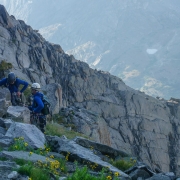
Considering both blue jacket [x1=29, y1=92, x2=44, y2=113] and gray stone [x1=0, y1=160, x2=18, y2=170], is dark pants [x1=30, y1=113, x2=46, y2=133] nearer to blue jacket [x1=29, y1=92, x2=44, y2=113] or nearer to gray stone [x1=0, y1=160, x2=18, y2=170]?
blue jacket [x1=29, y1=92, x2=44, y2=113]

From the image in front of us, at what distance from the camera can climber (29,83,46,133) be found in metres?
13.8

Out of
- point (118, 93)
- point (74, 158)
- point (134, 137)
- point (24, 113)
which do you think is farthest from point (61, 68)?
point (74, 158)

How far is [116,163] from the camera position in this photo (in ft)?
39.3

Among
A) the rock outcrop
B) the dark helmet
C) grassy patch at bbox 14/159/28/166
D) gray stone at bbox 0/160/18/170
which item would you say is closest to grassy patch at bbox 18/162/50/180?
gray stone at bbox 0/160/18/170

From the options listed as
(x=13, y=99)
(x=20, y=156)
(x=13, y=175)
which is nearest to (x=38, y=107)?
(x=13, y=99)

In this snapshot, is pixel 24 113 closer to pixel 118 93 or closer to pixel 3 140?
pixel 3 140

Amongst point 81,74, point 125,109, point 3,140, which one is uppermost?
point 81,74

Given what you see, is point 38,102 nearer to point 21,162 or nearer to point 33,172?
point 21,162

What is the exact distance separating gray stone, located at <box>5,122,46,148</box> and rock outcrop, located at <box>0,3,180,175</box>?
36.1 m

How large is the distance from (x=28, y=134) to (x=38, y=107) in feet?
10.3

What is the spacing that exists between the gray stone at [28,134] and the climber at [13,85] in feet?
15.0

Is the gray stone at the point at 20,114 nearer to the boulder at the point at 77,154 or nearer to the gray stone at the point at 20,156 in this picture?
the boulder at the point at 77,154

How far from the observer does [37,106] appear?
553 inches

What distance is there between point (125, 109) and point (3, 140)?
5514 cm
